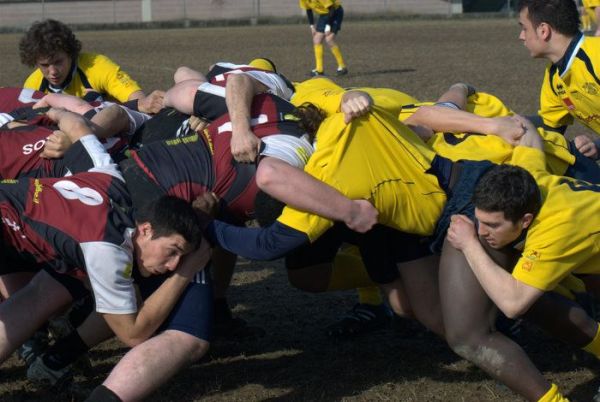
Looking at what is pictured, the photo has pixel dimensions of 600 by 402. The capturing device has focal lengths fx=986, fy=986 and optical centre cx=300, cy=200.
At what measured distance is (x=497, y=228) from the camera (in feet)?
15.1

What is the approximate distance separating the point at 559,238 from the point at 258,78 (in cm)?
200

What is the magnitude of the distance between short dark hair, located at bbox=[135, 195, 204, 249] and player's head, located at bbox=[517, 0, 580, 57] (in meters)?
2.93

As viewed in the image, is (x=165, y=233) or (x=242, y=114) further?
(x=242, y=114)

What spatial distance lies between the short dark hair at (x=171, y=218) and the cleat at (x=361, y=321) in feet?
5.29

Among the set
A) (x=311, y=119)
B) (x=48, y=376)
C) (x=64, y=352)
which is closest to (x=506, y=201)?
(x=311, y=119)

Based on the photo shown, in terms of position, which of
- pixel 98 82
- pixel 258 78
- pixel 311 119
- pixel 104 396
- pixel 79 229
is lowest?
pixel 104 396

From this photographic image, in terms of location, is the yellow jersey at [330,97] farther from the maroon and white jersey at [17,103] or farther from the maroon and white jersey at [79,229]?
the maroon and white jersey at [17,103]

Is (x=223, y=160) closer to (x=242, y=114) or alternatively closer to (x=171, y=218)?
(x=242, y=114)

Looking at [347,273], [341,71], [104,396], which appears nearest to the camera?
[104,396]

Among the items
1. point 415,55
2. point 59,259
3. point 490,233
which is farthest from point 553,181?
point 415,55

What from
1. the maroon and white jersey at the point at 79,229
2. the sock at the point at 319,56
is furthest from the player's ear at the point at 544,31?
the sock at the point at 319,56

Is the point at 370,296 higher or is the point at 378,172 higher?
the point at 378,172

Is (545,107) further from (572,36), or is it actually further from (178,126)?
(178,126)

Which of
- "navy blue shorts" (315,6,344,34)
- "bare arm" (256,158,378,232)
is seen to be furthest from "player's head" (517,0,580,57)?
"navy blue shorts" (315,6,344,34)
